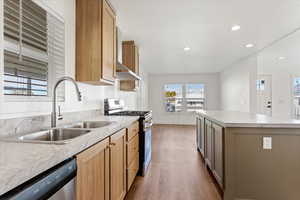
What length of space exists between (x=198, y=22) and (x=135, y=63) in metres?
1.60

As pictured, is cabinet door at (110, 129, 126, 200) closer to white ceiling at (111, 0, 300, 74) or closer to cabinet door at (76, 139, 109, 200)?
cabinet door at (76, 139, 109, 200)

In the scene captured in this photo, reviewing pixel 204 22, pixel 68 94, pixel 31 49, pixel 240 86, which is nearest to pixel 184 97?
pixel 240 86

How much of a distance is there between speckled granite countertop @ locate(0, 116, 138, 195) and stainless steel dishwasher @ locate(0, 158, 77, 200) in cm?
3

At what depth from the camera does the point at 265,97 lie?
6.34 metres

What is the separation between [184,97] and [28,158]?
761 cm

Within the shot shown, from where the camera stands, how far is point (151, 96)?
8.24 metres

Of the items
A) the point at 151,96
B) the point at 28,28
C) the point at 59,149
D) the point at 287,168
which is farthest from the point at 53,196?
the point at 151,96

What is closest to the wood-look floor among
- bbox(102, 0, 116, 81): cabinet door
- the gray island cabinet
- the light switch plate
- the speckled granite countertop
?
the gray island cabinet

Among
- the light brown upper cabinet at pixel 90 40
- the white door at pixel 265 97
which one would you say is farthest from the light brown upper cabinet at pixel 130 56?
the white door at pixel 265 97

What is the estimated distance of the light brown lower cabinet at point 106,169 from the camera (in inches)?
39.9

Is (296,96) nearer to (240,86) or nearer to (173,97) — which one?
(240,86)

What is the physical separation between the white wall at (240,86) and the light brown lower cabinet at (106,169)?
4215 mm

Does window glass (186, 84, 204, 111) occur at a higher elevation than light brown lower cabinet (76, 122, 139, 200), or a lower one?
higher

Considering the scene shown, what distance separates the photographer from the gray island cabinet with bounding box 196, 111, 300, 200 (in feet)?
5.85
